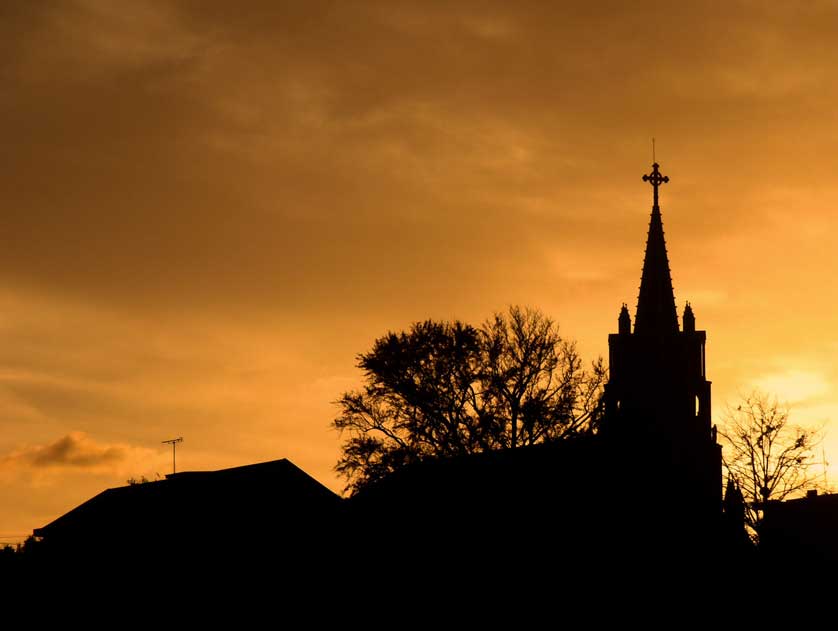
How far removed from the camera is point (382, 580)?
43750 mm

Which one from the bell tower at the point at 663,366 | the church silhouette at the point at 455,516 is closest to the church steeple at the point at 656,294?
the bell tower at the point at 663,366

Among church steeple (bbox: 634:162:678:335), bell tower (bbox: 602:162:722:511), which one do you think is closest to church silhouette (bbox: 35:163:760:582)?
bell tower (bbox: 602:162:722:511)

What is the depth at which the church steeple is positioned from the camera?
74812mm

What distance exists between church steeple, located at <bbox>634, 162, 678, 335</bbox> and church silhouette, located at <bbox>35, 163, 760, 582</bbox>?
12.1m

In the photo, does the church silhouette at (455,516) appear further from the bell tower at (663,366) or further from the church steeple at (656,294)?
the church steeple at (656,294)

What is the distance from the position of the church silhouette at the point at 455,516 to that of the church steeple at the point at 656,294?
39.6ft

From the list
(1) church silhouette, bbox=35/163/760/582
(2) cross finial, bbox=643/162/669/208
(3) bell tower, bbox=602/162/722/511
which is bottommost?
(1) church silhouette, bbox=35/163/760/582

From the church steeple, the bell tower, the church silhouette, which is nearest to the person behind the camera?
the church silhouette

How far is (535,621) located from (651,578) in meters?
3.72

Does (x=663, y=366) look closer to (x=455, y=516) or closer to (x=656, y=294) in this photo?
(x=656, y=294)

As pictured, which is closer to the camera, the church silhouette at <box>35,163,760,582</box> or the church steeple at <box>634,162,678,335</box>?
the church silhouette at <box>35,163,760,582</box>

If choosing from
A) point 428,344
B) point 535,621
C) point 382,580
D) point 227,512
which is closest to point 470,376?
point 428,344

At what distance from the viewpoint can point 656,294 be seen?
248ft

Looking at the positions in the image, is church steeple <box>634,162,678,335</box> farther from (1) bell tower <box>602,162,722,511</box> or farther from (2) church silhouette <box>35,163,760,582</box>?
(2) church silhouette <box>35,163,760,582</box>
